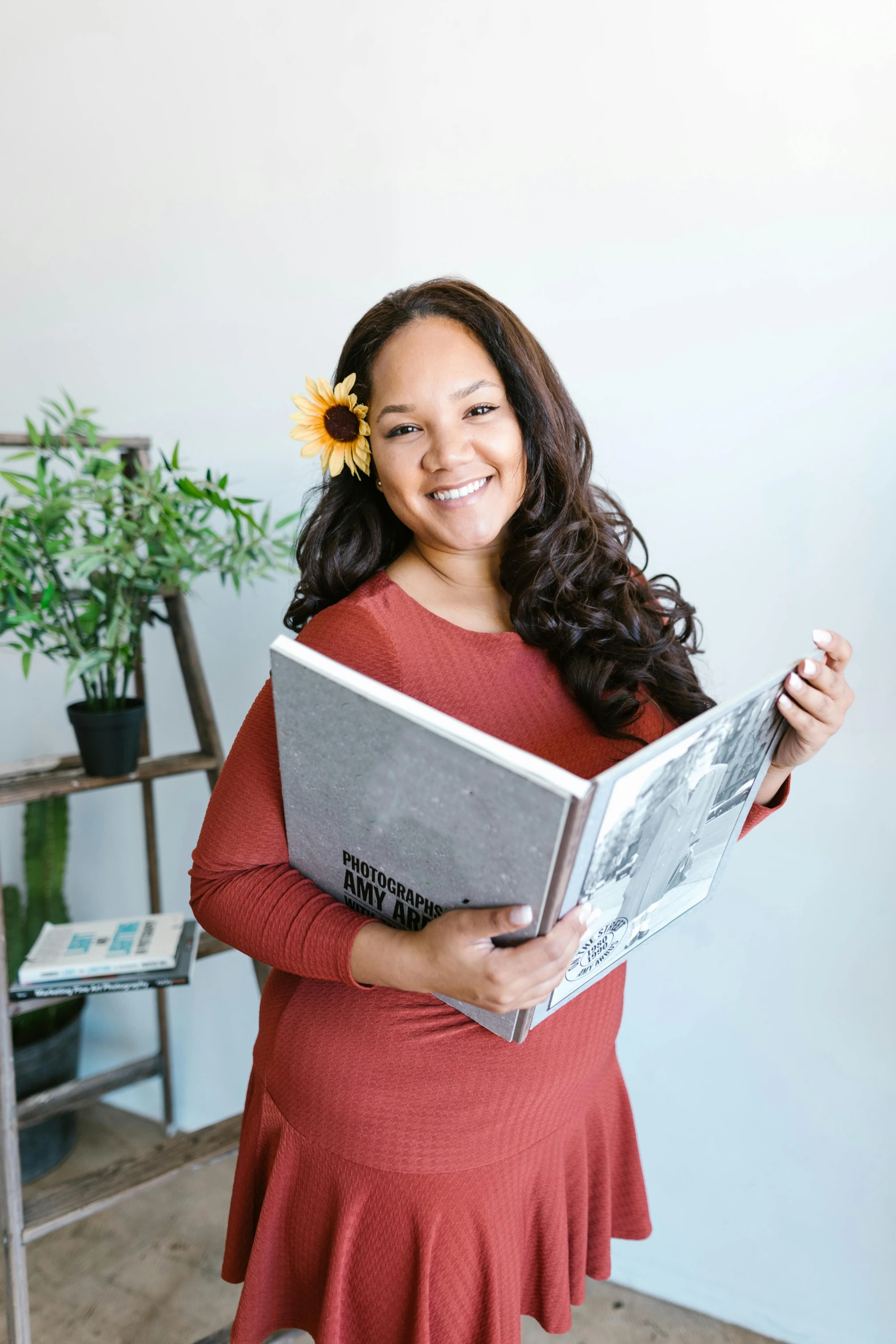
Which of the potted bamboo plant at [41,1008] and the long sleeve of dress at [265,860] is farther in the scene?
the potted bamboo plant at [41,1008]

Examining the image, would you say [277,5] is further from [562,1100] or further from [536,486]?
[562,1100]

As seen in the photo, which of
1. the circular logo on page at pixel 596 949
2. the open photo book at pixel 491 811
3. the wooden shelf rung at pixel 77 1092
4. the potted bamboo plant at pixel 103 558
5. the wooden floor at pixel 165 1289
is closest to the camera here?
the open photo book at pixel 491 811

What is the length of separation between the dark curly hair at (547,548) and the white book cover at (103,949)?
0.69 metres

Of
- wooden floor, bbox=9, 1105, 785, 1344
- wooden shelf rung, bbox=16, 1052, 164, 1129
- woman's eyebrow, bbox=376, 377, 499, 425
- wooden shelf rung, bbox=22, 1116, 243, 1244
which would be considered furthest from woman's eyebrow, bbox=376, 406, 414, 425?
wooden shelf rung, bbox=16, 1052, 164, 1129

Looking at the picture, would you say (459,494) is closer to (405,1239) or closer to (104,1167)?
(405,1239)

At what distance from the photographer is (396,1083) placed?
90 centimetres

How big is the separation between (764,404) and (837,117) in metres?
0.36

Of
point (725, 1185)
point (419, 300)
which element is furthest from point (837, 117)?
point (725, 1185)

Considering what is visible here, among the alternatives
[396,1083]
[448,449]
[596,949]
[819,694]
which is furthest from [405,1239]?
[448,449]

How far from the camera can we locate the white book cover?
142 centimetres

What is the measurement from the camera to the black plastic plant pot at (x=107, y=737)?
1.38 m

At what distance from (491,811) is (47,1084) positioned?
171 centimetres

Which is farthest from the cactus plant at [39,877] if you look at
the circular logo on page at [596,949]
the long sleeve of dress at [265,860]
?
the circular logo on page at [596,949]

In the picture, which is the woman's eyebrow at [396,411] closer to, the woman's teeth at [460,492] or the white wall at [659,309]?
the woman's teeth at [460,492]
